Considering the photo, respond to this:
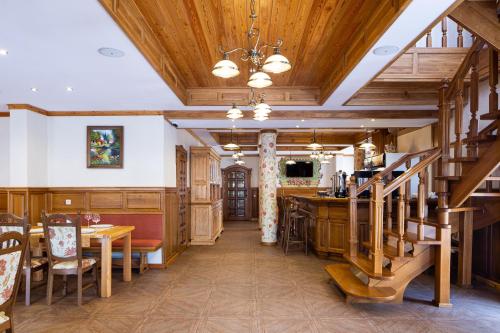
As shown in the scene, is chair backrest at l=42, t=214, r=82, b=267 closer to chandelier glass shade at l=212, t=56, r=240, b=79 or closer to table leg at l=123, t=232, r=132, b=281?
table leg at l=123, t=232, r=132, b=281

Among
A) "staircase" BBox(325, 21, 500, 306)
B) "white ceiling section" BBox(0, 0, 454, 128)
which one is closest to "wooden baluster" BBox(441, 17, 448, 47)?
"staircase" BBox(325, 21, 500, 306)

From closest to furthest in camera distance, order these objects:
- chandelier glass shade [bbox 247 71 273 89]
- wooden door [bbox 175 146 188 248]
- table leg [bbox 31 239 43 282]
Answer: chandelier glass shade [bbox 247 71 273 89] → table leg [bbox 31 239 43 282] → wooden door [bbox 175 146 188 248]

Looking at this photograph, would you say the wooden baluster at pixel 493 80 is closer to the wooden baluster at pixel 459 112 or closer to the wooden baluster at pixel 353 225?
the wooden baluster at pixel 459 112

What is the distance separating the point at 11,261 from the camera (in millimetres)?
2354

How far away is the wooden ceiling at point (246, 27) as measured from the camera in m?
2.98

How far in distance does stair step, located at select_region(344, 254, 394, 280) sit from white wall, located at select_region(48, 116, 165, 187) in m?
3.47

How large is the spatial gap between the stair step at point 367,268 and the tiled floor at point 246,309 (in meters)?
0.38

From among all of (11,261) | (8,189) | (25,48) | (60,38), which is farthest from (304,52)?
(8,189)

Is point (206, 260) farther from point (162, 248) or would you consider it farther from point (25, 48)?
point (25, 48)

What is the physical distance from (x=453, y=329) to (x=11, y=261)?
3.94 meters

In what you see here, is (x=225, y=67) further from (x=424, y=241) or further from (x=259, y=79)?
(x=424, y=241)

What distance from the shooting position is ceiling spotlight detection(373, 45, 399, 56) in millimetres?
3266

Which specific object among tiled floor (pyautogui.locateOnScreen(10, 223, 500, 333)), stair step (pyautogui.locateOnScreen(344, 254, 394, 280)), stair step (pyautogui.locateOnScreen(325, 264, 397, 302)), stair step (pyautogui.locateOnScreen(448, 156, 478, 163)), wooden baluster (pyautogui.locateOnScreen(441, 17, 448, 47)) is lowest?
tiled floor (pyautogui.locateOnScreen(10, 223, 500, 333))

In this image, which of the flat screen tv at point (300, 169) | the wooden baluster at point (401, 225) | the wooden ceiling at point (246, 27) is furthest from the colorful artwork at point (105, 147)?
the flat screen tv at point (300, 169)
